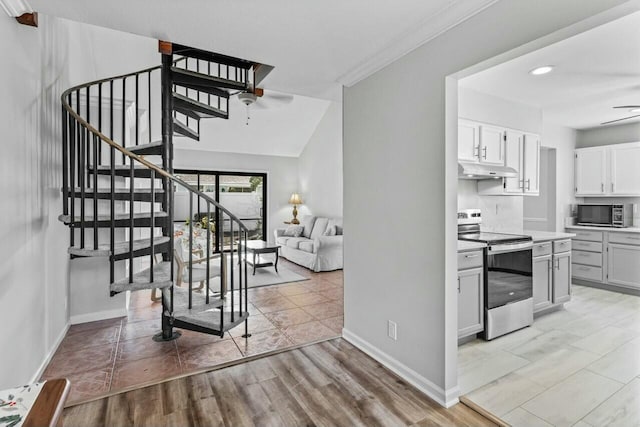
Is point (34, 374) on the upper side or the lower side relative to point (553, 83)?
lower

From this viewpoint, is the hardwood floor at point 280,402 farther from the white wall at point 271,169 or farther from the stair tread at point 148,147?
the white wall at point 271,169

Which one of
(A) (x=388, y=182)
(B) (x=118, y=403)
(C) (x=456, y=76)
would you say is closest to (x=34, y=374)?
(B) (x=118, y=403)

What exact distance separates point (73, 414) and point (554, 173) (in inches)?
241

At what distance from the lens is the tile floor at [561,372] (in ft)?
6.61

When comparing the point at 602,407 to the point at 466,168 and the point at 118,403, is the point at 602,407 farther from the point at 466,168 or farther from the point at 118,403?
the point at 118,403

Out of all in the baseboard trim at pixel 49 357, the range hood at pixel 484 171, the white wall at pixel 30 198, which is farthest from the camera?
the range hood at pixel 484 171

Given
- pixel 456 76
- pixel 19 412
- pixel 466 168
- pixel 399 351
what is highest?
pixel 456 76

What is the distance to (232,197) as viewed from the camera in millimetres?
8203

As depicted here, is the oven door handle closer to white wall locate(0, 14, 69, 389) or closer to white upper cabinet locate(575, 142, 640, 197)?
white upper cabinet locate(575, 142, 640, 197)

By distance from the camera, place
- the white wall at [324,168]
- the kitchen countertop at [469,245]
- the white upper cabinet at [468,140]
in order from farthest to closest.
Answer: the white wall at [324,168], the white upper cabinet at [468,140], the kitchen countertop at [469,245]

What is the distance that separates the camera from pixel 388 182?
2539 millimetres

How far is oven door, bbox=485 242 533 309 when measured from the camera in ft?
9.65

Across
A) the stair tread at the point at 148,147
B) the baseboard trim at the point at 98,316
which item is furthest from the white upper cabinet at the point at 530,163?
the baseboard trim at the point at 98,316

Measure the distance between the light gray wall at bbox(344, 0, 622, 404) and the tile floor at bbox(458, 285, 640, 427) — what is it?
432 millimetres
